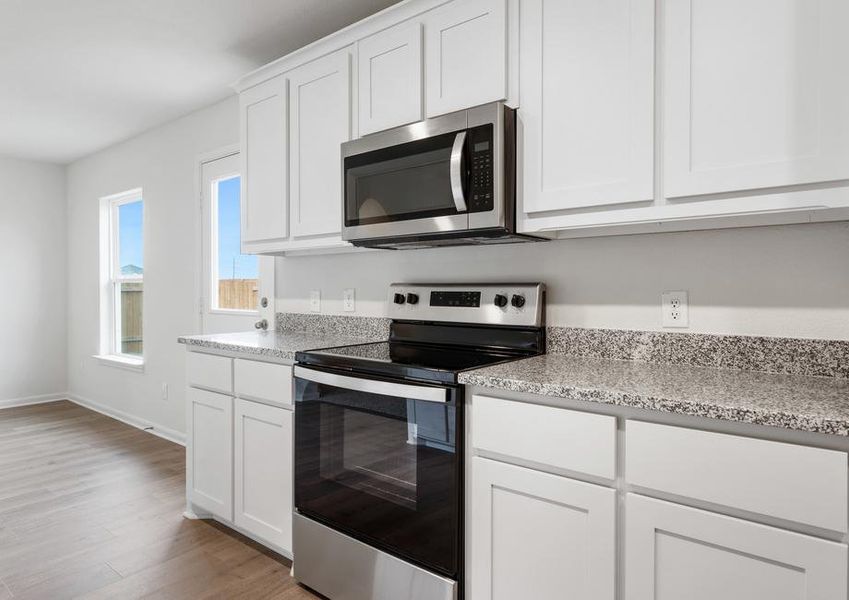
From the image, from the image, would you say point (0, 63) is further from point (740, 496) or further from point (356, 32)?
point (740, 496)

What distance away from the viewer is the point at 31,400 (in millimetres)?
5324

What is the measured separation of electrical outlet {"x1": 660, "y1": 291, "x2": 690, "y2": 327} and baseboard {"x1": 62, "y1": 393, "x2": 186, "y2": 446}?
350cm

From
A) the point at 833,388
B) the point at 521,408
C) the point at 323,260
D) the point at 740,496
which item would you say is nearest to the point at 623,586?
the point at 740,496

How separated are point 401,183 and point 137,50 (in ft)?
6.04

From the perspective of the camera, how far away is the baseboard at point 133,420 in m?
4.04

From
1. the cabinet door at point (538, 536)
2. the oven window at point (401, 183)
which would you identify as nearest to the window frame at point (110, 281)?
the oven window at point (401, 183)

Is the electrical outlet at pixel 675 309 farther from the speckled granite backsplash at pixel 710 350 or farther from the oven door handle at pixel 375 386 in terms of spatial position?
the oven door handle at pixel 375 386

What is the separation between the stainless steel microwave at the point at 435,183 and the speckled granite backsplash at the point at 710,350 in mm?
408

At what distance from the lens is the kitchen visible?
123 centimetres

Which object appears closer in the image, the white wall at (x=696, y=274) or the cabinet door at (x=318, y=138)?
the white wall at (x=696, y=274)

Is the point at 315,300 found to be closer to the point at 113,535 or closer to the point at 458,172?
the point at 458,172

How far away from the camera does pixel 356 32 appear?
219 centimetres

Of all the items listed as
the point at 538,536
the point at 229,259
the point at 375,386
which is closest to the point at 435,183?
the point at 375,386

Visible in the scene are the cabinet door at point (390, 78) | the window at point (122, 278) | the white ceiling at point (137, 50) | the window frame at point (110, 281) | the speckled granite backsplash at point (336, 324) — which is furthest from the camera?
the window frame at point (110, 281)
